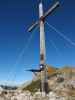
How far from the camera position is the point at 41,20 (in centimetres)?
2575

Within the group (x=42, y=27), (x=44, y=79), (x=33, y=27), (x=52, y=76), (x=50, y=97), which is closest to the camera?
(x=50, y=97)

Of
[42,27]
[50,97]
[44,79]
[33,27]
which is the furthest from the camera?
[33,27]

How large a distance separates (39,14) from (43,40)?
342 centimetres

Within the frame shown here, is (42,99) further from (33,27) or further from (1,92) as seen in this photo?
(33,27)

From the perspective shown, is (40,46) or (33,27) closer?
(40,46)

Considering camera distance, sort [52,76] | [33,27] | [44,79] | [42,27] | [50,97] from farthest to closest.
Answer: [52,76] < [33,27] < [42,27] < [44,79] < [50,97]

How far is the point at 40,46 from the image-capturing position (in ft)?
80.8

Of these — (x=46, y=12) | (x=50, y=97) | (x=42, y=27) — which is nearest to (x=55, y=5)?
(x=46, y=12)

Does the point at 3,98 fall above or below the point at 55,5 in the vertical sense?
below

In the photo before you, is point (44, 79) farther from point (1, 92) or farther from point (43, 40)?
point (1, 92)

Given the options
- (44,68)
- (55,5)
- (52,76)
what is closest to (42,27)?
(55,5)

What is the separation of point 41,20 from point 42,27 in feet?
3.05

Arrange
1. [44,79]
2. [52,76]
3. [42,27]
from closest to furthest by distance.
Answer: [44,79]
[42,27]
[52,76]

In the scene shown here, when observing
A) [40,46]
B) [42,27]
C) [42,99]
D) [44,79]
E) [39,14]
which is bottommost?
[42,99]
